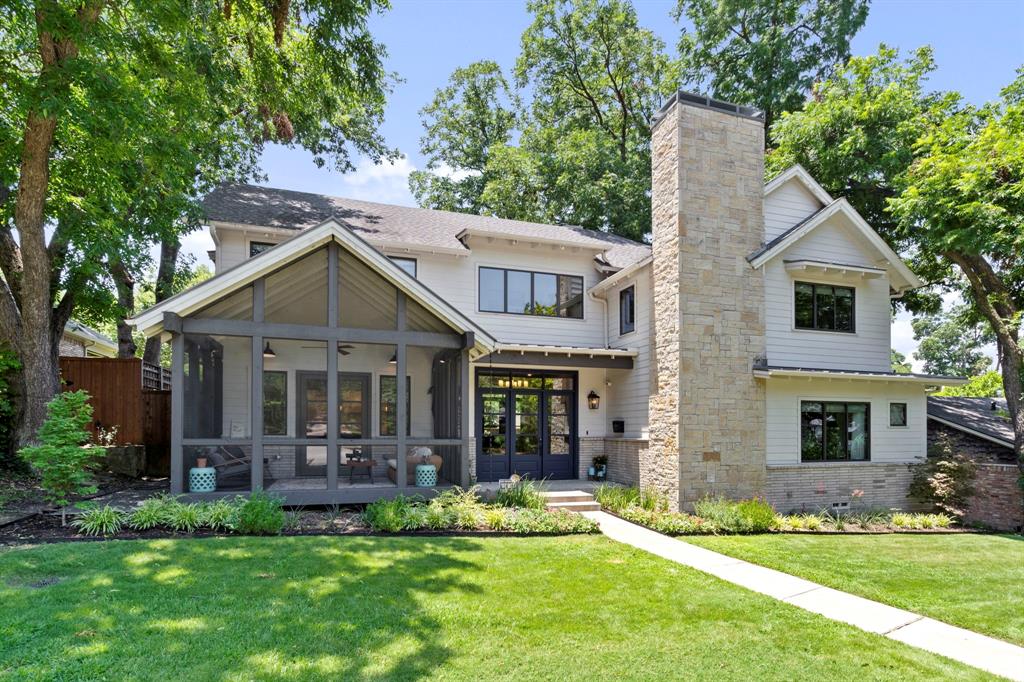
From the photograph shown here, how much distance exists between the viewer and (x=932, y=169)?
1340 cm

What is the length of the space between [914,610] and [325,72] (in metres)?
14.4

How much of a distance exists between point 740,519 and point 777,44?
18081mm

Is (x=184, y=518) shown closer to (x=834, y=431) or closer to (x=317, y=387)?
(x=317, y=387)

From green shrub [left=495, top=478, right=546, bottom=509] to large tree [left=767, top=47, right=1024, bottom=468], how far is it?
11.4m

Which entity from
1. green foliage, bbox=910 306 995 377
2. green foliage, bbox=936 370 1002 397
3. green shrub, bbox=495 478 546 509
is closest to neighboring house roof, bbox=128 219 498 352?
green shrub, bbox=495 478 546 509

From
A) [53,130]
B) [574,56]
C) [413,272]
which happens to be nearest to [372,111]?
[574,56]

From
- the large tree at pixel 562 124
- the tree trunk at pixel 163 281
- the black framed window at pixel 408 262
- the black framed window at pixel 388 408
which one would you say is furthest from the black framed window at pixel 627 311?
the tree trunk at pixel 163 281

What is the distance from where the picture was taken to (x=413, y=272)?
14.1 metres

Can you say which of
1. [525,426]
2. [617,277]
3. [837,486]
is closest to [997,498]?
[837,486]

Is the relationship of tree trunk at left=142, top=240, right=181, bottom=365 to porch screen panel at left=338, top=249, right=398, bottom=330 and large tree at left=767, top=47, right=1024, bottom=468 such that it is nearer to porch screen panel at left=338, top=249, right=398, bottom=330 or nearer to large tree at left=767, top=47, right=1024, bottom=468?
porch screen panel at left=338, top=249, right=398, bottom=330

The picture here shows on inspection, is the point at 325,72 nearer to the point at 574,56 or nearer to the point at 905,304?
the point at 574,56

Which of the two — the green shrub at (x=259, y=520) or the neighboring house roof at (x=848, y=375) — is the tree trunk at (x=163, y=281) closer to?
the green shrub at (x=259, y=520)

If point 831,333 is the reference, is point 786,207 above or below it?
above

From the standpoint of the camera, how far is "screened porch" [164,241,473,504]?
9391 mm
